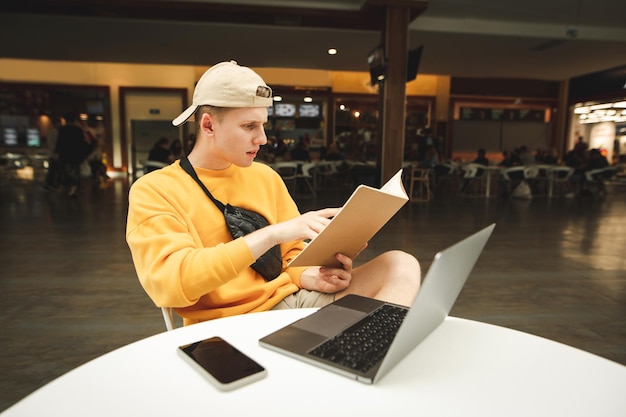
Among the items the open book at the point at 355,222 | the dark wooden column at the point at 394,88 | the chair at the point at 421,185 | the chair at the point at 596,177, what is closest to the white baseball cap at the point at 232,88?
the open book at the point at 355,222

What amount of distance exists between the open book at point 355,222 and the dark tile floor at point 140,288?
163 centimetres

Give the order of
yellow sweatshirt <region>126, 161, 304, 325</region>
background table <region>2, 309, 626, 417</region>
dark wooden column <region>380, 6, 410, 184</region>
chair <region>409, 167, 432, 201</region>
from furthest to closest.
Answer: chair <region>409, 167, 432, 201</region> → dark wooden column <region>380, 6, 410, 184</region> → yellow sweatshirt <region>126, 161, 304, 325</region> → background table <region>2, 309, 626, 417</region>

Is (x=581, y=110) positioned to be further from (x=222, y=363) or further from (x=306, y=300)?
(x=222, y=363)

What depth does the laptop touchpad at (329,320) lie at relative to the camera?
0.90 metres

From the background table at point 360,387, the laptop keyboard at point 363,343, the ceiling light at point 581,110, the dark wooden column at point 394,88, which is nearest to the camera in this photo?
the background table at point 360,387

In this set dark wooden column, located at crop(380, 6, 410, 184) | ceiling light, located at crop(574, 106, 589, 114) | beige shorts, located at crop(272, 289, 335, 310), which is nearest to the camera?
beige shorts, located at crop(272, 289, 335, 310)

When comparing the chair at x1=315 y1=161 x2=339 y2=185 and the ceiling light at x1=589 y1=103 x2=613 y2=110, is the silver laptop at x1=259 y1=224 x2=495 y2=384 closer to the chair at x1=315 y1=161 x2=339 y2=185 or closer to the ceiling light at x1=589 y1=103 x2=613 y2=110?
the chair at x1=315 y1=161 x2=339 y2=185

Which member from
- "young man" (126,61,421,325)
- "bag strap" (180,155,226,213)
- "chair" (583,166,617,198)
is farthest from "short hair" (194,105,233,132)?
"chair" (583,166,617,198)

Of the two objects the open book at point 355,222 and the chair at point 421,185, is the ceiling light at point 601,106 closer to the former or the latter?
the chair at point 421,185

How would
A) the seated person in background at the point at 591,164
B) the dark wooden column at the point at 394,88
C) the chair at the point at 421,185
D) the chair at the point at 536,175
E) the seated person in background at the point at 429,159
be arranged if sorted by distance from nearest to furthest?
1. the dark wooden column at the point at 394,88
2. the chair at the point at 421,185
3. the seated person in background at the point at 429,159
4. the chair at the point at 536,175
5. the seated person in background at the point at 591,164

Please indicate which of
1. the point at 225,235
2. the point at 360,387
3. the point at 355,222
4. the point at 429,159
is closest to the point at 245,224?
the point at 225,235

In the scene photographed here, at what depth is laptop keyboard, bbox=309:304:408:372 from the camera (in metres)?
0.76

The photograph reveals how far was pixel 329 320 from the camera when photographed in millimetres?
944

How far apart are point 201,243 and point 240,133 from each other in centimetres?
35
